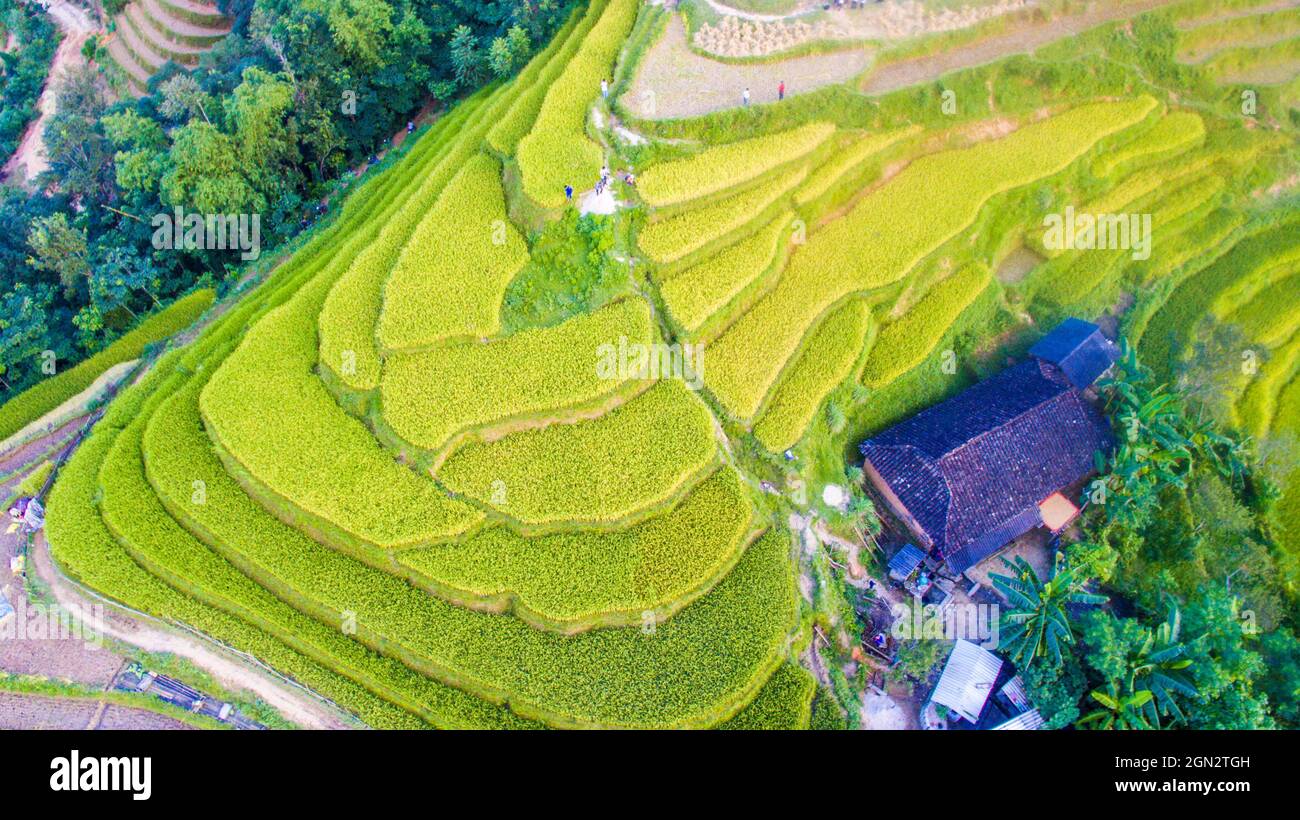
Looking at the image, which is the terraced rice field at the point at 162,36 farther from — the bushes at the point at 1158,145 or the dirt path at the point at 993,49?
the bushes at the point at 1158,145

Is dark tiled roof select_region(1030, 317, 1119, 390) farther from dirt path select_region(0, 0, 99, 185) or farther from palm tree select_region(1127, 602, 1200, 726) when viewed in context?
dirt path select_region(0, 0, 99, 185)

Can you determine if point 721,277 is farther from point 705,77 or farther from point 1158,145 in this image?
point 1158,145

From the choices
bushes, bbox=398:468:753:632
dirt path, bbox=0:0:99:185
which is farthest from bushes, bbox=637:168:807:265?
dirt path, bbox=0:0:99:185

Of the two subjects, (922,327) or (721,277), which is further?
(922,327)

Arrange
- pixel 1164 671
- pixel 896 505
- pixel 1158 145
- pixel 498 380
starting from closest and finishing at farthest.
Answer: pixel 1164 671
pixel 498 380
pixel 896 505
pixel 1158 145

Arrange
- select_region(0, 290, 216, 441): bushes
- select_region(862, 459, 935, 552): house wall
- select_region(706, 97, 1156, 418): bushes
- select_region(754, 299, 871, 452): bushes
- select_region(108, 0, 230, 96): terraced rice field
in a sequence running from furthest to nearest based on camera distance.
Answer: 1. select_region(108, 0, 230, 96): terraced rice field
2. select_region(0, 290, 216, 441): bushes
3. select_region(706, 97, 1156, 418): bushes
4. select_region(754, 299, 871, 452): bushes
5. select_region(862, 459, 935, 552): house wall

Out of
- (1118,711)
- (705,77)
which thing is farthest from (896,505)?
(705,77)

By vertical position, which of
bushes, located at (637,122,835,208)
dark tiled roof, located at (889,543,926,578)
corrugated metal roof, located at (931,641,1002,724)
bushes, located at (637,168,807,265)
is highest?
bushes, located at (637,122,835,208)
